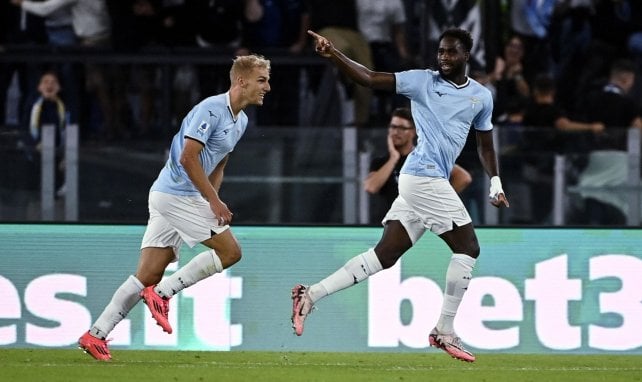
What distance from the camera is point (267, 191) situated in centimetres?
1236

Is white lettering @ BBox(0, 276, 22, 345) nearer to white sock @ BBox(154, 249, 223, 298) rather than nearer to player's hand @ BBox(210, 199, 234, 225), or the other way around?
white sock @ BBox(154, 249, 223, 298)

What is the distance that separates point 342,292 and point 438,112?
2.09 meters

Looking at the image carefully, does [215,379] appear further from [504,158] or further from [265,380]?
[504,158]

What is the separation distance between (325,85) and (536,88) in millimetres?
1896

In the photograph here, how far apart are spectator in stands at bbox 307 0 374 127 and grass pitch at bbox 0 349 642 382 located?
382 cm

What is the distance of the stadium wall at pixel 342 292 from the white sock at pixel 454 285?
4.40 ft

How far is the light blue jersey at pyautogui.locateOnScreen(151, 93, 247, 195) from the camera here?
9.31 meters

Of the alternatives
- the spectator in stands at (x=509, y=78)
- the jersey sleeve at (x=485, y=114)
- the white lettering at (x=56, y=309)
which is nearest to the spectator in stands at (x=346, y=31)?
the spectator in stands at (x=509, y=78)

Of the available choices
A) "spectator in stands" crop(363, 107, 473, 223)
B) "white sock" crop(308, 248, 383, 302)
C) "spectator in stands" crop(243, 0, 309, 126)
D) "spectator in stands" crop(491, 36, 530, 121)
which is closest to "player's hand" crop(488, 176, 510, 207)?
"white sock" crop(308, 248, 383, 302)

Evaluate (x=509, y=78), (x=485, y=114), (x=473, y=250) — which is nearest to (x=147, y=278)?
(x=473, y=250)

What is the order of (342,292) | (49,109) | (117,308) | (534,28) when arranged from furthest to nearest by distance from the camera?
(534,28), (49,109), (342,292), (117,308)

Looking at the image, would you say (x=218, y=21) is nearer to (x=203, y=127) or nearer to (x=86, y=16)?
(x=86, y=16)

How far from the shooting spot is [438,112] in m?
9.51

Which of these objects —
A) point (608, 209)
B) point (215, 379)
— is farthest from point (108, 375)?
point (608, 209)
